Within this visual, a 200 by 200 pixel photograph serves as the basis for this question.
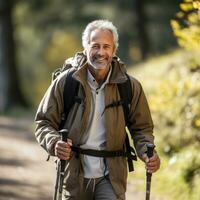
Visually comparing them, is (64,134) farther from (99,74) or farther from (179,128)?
(179,128)

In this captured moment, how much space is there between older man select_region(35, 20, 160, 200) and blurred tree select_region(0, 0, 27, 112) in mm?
20562

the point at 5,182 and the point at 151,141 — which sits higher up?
the point at 5,182

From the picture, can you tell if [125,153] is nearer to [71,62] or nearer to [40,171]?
[71,62]

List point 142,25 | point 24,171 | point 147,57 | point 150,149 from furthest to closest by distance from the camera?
point 142,25
point 147,57
point 24,171
point 150,149

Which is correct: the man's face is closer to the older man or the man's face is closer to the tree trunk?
the older man

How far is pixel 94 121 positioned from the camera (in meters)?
5.52

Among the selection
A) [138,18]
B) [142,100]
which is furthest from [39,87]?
[142,100]

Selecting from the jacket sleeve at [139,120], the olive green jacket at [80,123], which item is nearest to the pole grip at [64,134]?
the olive green jacket at [80,123]

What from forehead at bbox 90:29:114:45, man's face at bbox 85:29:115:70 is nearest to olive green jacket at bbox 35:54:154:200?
man's face at bbox 85:29:115:70

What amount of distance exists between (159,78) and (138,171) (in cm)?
321

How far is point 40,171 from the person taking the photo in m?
11.7

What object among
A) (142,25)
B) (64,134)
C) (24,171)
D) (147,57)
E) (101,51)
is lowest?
(64,134)

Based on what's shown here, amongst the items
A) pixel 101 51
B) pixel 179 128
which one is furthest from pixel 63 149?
pixel 179 128

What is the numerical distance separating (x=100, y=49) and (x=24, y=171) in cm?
655
